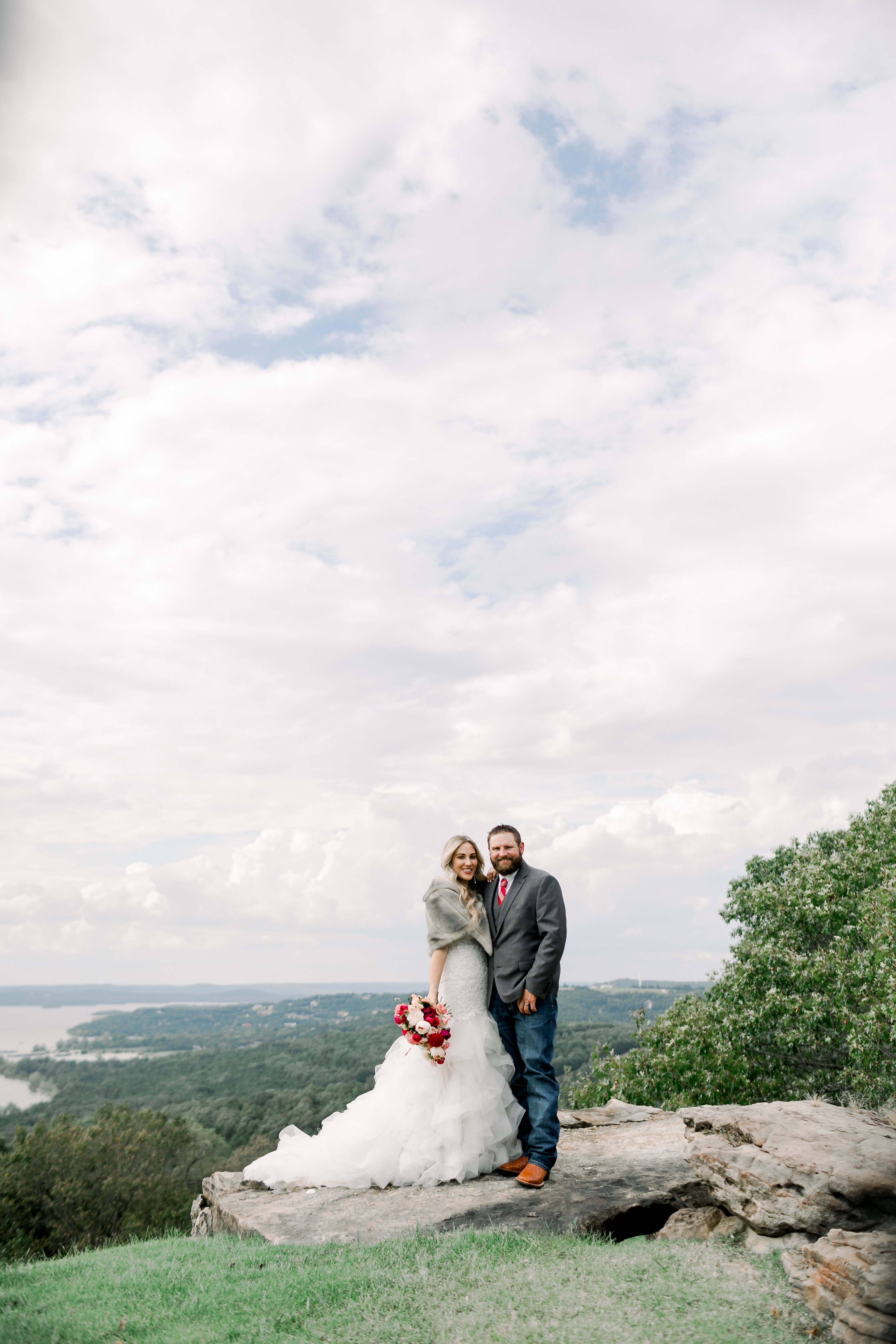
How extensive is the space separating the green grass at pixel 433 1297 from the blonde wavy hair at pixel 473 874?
311 cm

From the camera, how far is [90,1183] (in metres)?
34.8

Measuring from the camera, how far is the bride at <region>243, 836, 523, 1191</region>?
8453 millimetres

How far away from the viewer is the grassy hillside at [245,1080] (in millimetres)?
54438

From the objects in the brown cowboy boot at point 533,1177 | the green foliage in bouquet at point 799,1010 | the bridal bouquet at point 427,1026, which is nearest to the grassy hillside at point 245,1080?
the green foliage in bouquet at point 799,1010

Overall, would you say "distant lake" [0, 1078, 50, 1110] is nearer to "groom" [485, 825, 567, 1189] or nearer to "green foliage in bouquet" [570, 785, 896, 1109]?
"green foliage in bouquet" [570, 785, 896, 1109]

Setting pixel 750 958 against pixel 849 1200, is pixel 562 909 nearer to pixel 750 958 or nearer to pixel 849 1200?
pixel 849 1200

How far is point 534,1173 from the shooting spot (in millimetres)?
8039

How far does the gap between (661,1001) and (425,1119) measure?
282 ft

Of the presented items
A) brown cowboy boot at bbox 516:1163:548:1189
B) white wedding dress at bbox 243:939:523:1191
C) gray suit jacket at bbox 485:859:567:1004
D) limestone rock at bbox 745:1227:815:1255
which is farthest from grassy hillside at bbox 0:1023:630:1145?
limestone rock at bbox 745:1227:815:1255

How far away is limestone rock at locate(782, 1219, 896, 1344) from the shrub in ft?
108

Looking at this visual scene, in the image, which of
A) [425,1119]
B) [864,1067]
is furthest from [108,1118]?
[425,1119]

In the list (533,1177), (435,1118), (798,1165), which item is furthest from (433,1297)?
(798,1165)

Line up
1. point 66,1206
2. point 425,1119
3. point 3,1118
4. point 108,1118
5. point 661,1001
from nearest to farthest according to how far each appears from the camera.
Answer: point 425,1119 → point 66,1206 → point 108,1118 → point 3,1118 → point 661,1001

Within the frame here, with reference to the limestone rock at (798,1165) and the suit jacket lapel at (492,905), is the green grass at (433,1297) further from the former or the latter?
the suit jacket lapel at (492,905)
